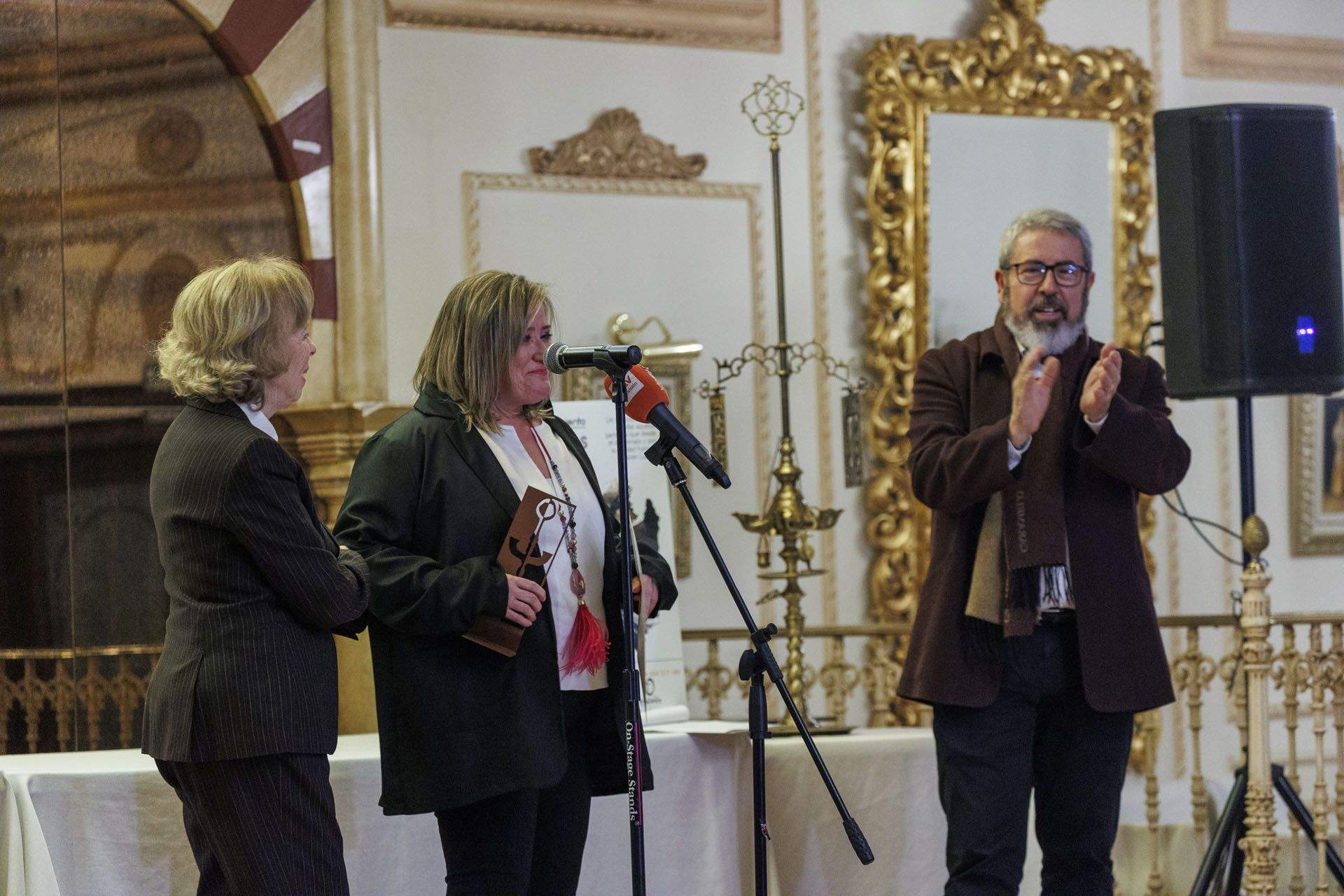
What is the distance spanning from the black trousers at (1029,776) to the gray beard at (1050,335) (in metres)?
0.55

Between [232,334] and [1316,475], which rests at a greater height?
[232,334]

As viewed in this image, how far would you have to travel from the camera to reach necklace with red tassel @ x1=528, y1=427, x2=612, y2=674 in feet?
8.75

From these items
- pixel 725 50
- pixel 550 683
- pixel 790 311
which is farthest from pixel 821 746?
pixel 725 50

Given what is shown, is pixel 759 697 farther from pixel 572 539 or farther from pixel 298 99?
pixel 298 99

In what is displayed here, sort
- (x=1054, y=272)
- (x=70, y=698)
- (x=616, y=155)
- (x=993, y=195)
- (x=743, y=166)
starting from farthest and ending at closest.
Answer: (x=993, y=195), (x=743, y=166), (x=616, y=155), (x=70, y=698), (x=1054, y=272)

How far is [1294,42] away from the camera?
5.78 metres

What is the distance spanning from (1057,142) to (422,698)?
3.70 meters

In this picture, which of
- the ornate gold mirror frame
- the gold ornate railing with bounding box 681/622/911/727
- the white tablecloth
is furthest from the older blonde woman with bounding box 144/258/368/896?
the ornate gold mirror frame

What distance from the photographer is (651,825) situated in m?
3.61

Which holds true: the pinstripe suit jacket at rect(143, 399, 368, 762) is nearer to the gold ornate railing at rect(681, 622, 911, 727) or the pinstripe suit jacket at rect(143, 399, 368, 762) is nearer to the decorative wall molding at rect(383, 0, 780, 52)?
the gold ornate railing at rect(681, 622, 911, 727)

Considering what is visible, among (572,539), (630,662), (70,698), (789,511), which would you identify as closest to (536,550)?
(572,539)

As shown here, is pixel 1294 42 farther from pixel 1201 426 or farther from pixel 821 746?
pixel 821 746

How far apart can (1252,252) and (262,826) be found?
8.47 ft

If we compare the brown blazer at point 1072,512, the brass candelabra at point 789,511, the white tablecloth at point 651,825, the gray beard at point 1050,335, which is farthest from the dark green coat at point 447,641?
the brass candelabra at point 789,511
